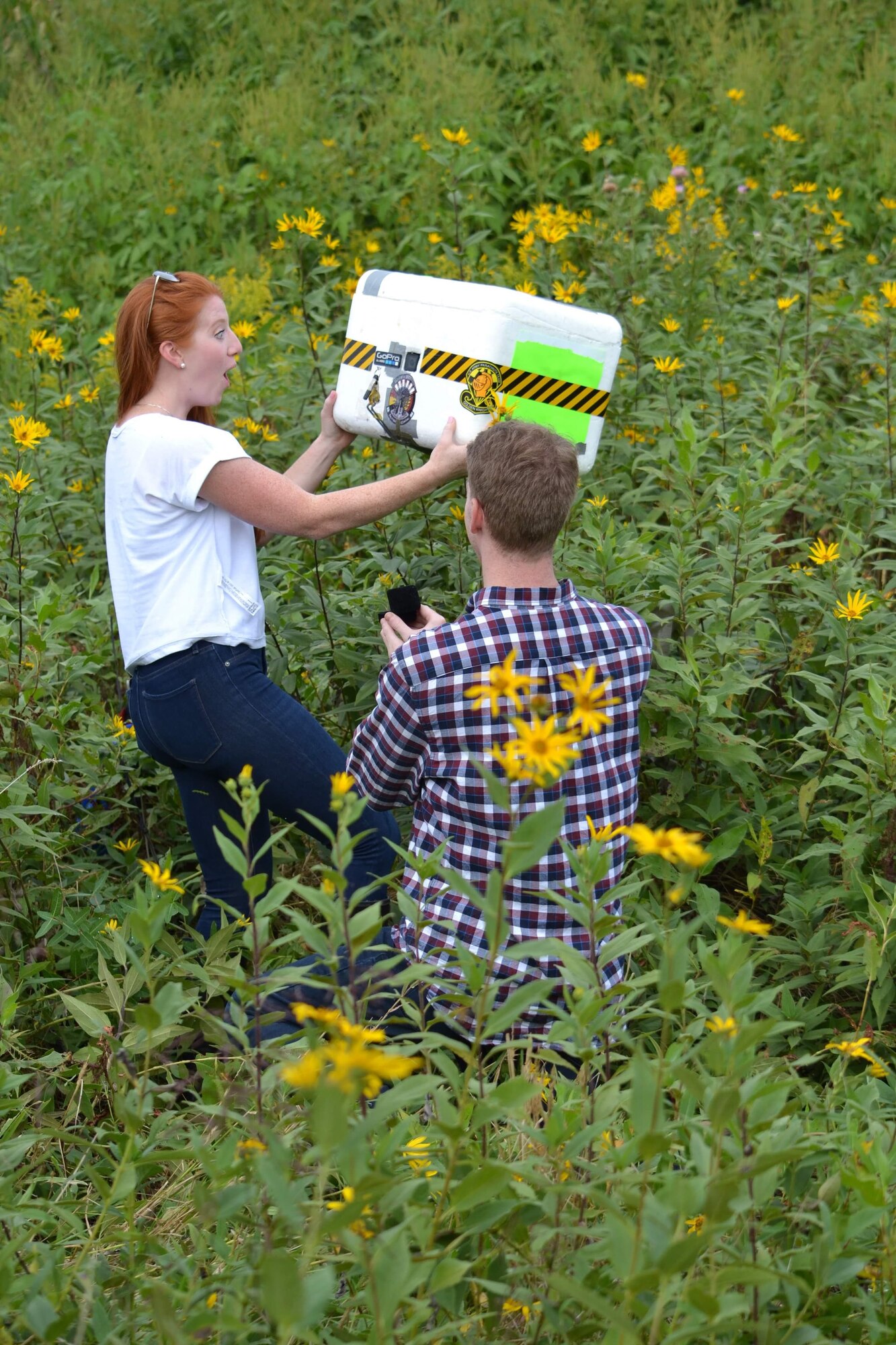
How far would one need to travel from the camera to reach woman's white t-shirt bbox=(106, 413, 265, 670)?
261 cm

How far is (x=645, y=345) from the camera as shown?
401cm

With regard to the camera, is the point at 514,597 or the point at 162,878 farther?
the point at 514,597

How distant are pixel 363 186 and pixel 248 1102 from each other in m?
5.50

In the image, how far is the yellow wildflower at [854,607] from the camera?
2.76m

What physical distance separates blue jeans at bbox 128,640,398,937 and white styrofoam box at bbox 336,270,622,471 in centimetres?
62

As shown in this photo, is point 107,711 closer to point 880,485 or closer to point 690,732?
point 690,732

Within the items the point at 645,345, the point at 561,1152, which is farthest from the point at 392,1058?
the point at 645,345

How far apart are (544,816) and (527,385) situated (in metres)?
1.62

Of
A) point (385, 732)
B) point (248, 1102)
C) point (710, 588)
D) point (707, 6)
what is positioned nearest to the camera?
point (248, 1102)

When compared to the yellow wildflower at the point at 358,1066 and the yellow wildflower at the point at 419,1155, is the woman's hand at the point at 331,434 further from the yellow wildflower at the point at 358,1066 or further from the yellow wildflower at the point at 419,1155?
the yellow wildflower at the point at 358,1066

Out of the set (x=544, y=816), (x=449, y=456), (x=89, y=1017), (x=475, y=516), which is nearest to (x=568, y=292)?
(x=449, y=456)

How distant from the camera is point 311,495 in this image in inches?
105

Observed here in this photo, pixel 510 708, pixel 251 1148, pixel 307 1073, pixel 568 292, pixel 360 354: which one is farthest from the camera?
pixel 568 292

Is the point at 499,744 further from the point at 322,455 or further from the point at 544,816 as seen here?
the point at 322,455
